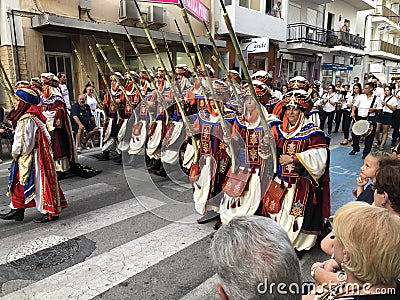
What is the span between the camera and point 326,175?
11.6 feet

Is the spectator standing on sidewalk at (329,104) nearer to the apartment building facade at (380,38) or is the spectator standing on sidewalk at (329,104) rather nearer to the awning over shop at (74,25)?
the awning over shop at (74,25)

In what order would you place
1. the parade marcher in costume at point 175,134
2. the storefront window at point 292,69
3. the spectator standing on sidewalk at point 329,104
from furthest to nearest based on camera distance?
1. the storefront window at point 292,69
2. the spectator standing on sidewalk at point 329,104
3. the parade marcher in costume at point 175,134

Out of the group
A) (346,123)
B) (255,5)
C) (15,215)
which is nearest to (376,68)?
(255,5)

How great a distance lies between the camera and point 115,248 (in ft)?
12.4

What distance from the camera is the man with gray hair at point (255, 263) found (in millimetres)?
1258

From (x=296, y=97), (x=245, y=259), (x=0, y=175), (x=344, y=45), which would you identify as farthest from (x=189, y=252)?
(x=344, y=45)

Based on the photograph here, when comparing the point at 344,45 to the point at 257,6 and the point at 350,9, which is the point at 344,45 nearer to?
the point at 350,9

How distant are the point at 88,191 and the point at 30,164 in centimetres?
157

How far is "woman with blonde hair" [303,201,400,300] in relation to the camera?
136cm

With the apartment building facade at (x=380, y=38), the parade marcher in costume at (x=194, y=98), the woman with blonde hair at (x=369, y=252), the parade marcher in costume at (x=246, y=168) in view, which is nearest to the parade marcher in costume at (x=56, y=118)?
the parade marcher in costume at (x=194, y=98)

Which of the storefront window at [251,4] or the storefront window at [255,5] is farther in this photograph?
the storefront window at [255,5]

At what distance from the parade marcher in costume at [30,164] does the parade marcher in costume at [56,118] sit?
158cm

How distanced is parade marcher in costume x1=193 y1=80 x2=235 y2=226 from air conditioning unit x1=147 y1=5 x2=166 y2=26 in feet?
28.2

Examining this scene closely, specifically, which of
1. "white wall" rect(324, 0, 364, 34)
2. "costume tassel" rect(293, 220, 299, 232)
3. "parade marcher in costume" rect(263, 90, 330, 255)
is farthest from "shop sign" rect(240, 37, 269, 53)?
"costume tassel" rect(293, 220, 299, 232)
